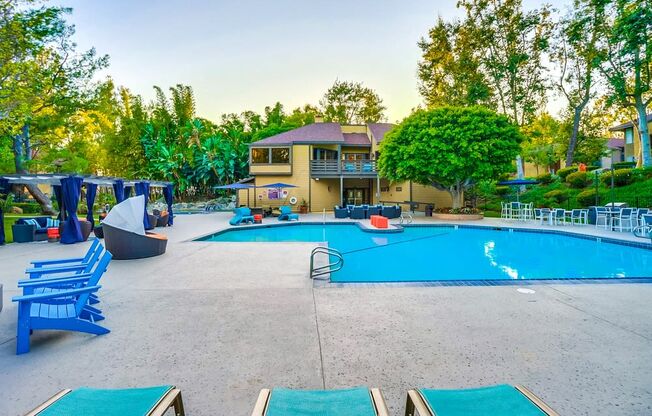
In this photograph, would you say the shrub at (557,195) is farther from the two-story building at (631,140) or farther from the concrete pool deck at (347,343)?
the concrete pool deck at (347,343)

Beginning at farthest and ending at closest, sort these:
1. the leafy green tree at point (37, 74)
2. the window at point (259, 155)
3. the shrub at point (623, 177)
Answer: the window at point (259, 155)
the shrub at point (623, 177)
the leafy green tree at point (37, 74)

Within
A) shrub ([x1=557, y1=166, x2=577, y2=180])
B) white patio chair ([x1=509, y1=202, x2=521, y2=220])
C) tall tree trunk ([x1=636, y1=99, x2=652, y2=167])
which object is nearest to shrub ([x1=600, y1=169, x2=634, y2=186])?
tall tree trunk ([x1=636, y1=99, x2=652, y2=167])

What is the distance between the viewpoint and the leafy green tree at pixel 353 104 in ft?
129

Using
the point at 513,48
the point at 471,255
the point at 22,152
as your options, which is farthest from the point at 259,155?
the point at 513,48

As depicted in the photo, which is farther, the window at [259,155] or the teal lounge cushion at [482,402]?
the window at [259,155]

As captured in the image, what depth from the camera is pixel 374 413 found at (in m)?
1.63

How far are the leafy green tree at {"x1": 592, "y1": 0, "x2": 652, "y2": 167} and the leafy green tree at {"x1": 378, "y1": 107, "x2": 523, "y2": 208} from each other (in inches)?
330

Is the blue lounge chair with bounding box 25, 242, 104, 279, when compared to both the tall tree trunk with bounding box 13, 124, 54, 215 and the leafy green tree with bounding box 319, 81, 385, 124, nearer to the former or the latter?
the tall tree trunk with bounding box 13, 124, 54, 215

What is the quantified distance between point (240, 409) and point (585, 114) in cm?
3404

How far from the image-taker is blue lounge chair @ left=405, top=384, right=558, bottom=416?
1.62 metres

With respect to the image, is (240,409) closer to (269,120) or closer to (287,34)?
(287,34)

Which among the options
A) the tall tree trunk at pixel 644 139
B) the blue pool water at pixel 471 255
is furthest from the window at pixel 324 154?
the tall tree trunk at pixel 644 139

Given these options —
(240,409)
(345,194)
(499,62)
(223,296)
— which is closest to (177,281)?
(223,296)

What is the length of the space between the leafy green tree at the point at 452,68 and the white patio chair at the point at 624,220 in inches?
515
